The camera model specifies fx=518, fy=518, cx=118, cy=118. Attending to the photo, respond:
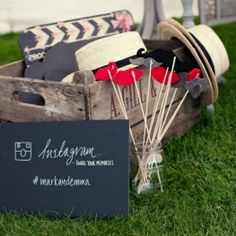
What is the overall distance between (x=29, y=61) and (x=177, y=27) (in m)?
0.67

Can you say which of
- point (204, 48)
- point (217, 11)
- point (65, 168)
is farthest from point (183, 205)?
point (217, 11)

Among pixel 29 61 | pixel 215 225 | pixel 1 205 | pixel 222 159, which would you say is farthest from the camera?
pixel 29 61

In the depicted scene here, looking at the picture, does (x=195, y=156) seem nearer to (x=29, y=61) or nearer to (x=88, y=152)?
(x=88, y=152)

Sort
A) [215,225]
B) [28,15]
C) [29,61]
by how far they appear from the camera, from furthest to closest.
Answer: [28,15] → [29,61] → [215,225]

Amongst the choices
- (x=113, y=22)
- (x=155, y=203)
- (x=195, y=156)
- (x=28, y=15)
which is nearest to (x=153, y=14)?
(x=113, y=22)

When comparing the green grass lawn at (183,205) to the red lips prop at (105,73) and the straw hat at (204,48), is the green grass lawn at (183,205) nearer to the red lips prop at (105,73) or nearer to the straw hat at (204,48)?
the straw hat at (204,48)

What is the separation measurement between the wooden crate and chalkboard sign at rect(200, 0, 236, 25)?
1.40 metres

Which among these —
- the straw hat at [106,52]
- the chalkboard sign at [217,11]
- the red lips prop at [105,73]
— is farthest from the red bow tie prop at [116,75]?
the chalkboard sign at [217,11]

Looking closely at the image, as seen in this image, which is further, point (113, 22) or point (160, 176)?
point (113, 22)

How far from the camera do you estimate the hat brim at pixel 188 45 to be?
2.18 m

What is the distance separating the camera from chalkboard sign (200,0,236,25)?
3385 millimetres

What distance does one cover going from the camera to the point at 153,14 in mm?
3529

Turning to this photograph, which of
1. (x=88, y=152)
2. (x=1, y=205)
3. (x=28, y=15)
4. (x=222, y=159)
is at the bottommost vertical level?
(x=28, y=15)

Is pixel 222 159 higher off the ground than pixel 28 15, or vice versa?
pixel 222 159
